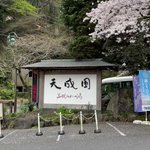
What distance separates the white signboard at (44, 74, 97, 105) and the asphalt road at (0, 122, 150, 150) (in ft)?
9.90

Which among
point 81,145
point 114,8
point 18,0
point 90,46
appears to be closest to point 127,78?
point 90,46

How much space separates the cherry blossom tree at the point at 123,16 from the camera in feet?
55.6

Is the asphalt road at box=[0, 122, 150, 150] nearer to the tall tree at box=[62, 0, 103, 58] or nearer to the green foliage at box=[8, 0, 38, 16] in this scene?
the tall tree at box=[62, 0, 103, 58]

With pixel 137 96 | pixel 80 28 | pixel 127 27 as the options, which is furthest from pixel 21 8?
pixel 137 96

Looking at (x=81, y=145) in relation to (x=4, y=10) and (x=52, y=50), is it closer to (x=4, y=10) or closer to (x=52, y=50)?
(x=52, y=50)

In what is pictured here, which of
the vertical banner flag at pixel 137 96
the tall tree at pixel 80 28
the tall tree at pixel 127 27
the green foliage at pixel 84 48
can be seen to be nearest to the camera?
the tall tree at pixel 127 27

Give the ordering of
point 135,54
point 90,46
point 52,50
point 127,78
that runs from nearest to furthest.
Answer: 1. point 135,54
2. point 90,46
3. point 127,78
4. point 52,50

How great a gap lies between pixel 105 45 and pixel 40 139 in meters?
7.94

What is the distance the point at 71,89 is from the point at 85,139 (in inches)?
267

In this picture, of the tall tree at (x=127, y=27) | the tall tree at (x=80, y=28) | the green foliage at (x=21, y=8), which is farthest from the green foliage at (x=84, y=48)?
the green foliage at (x=21, y=8)

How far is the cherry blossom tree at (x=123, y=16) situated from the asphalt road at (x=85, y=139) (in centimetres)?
450

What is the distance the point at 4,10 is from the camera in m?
41.1

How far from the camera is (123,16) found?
678 inches

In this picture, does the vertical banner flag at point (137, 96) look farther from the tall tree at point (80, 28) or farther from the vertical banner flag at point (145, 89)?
the tall tree at point (80, 28)
